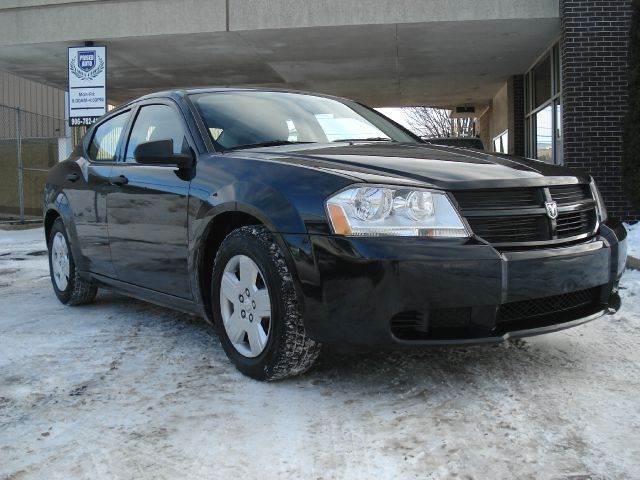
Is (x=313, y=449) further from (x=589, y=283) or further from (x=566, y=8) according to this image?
(x=566, y=8)

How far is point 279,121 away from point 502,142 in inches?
644

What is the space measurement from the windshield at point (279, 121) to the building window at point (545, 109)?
28.8ft

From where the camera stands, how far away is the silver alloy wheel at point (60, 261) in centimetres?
533

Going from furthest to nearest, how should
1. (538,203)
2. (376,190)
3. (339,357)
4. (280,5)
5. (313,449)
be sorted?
(280,5)
(339,357)
(538,203)
(376,190)
(313,449)

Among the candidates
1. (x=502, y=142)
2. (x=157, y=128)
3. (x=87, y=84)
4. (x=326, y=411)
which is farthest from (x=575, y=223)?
(x=502, y=142)

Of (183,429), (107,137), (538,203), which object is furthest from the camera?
(107,137)

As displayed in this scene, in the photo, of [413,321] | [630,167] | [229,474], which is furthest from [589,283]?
[630,167]

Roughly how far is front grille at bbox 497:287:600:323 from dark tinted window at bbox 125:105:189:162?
2.00 metres

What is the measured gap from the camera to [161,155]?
143 inches

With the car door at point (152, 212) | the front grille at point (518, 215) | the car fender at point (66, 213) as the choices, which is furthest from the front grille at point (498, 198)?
the car fender at point (66, 213)

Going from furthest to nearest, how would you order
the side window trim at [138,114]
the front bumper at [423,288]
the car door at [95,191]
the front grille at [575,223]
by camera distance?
the car door at [95,191] < the side window trim at [138,114] < the front grille at [575,223] < the front bumper at [423,288]

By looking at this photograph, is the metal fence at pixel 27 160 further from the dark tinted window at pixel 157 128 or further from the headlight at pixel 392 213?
the headlight at pixel 392 213

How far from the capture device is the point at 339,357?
3617mm

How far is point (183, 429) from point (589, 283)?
6.35 feet
